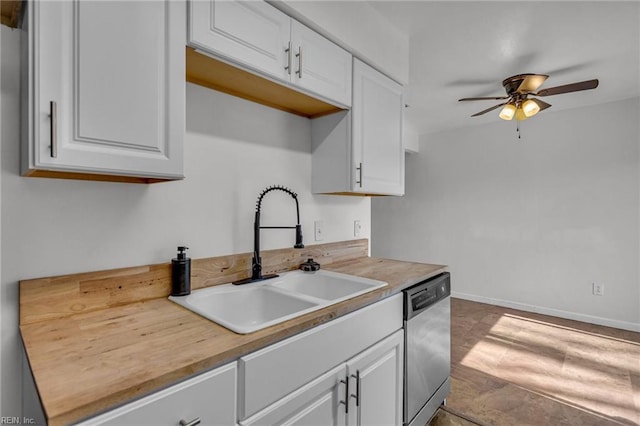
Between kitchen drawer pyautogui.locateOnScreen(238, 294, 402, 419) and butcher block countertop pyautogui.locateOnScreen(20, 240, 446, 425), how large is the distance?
0.04 m

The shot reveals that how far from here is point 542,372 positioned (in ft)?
8.17

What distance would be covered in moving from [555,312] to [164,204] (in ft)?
14.4

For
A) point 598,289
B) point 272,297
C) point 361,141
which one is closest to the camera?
point 272,297

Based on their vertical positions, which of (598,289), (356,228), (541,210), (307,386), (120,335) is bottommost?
(598,289)

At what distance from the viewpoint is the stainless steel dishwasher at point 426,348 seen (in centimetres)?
160

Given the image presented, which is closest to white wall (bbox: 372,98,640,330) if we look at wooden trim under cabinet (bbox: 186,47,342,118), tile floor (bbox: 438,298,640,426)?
tile floor (bbox: 438,298,640,426)

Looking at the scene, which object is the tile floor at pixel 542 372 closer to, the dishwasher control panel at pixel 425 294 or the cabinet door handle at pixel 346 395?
the dishwasher control panel at pixel 425 294

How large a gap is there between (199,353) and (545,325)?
397cm

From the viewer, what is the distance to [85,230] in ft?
3.67

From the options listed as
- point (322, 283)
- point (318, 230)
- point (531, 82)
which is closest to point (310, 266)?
point (322, 283)

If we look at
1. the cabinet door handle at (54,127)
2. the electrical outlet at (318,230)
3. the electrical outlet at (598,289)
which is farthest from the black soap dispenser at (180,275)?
the electrical outlet at (598,289)

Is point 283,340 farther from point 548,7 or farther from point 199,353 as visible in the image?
point 548,7

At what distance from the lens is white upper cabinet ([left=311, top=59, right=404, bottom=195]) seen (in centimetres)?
180

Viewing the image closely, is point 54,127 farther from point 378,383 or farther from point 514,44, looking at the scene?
point 514,44
